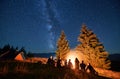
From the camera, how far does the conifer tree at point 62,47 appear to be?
48125mm

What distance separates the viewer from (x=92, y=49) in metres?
36.5

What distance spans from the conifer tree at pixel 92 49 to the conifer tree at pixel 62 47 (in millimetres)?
9200

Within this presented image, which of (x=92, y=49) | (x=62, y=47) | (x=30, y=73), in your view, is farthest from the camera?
(x=62, y=47)

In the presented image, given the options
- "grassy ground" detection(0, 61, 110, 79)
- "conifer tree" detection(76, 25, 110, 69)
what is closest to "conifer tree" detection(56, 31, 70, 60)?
"conifer tree" detection(76, 25, 110, 69)

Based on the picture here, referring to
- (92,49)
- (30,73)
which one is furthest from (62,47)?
(30,73)

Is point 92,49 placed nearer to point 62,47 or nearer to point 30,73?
Result: point 62,47

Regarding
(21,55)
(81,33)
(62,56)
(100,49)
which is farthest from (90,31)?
(21,55)

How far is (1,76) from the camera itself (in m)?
8.74

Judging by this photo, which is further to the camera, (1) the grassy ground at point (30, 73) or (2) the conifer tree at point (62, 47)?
(2) the conifer tree at point (62, 47)

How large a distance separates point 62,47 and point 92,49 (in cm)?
1404

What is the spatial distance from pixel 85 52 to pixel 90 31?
516 cm

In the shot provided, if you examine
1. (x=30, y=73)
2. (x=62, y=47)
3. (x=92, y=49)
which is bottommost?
(x=30, y=73)

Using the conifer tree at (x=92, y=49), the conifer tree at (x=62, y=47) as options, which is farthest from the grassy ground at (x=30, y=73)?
the conifer tree at (x=62, y=47)

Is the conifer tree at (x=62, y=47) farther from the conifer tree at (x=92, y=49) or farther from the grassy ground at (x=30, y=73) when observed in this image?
the grassy ground at (x=30, y=73)
